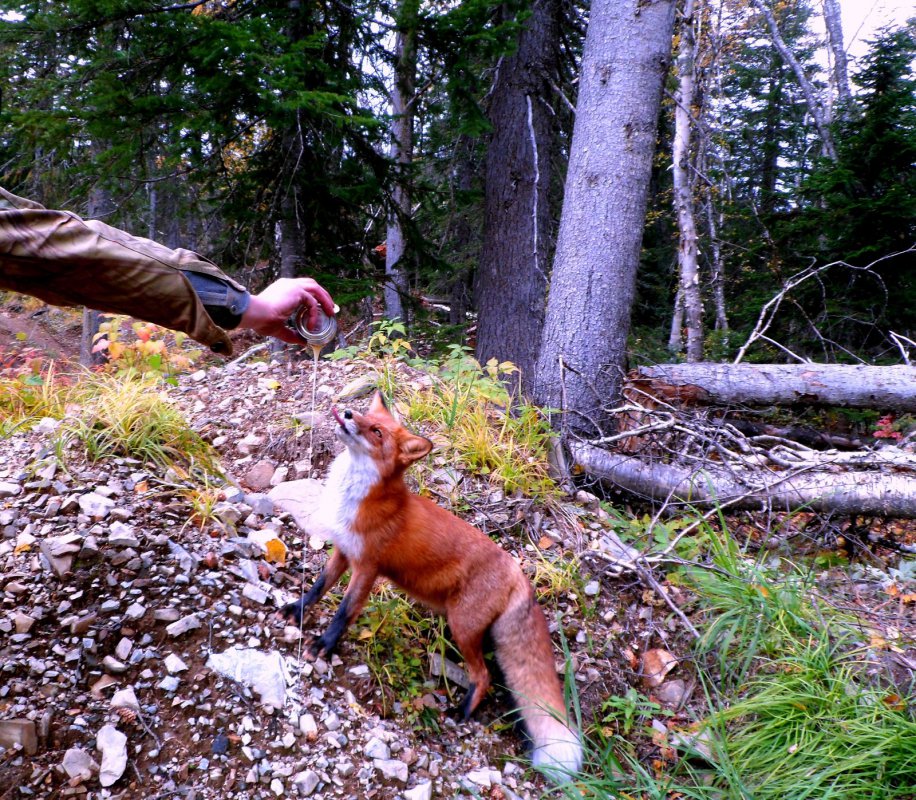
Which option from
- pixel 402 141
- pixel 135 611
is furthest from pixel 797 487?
pixel 402 141

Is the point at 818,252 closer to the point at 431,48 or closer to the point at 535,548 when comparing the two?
the point at 431,48

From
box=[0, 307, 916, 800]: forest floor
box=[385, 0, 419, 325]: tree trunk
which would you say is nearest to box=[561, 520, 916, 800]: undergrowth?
box=[0, 307, 916, 800]: forest floor

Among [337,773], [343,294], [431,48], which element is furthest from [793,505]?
[431,48]

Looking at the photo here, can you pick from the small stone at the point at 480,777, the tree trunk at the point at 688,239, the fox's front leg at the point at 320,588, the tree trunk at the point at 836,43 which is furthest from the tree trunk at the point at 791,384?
the tree trunk at the point at 836,43

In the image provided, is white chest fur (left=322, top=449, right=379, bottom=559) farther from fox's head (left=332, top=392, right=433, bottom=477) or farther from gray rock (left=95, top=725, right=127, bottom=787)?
gray rock (left=95, top=725, right=127, bottom=787)

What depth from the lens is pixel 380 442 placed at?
2.71 meters

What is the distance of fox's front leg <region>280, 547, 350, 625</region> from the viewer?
278cm

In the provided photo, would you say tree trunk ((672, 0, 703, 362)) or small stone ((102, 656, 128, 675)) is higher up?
tree trunk ((672, 0, 703, 362))

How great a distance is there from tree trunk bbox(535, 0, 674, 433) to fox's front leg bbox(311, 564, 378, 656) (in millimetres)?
2498

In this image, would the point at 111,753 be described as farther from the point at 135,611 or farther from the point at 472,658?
the point at 472,658

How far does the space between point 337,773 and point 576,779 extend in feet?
3.23

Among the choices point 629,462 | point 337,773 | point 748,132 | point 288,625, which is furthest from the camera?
point 748,132

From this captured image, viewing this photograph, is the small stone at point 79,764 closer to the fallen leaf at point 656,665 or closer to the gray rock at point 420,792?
the gray rock at point 420,792

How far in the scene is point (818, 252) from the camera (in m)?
7.63
